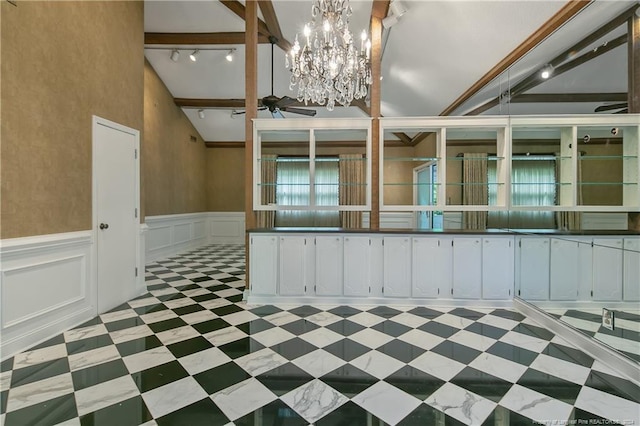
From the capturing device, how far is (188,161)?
734 cm

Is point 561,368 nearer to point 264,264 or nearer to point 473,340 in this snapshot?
point 473,340

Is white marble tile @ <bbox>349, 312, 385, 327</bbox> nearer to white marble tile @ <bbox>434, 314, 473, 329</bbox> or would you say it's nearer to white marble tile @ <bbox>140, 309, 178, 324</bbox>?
white marble tile @ <bbox>434, 314, 473, 329</bbox>

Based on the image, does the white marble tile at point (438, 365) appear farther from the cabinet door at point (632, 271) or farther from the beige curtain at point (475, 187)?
the beige curtain at point (475, 187)

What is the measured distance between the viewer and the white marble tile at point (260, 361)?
203 cm

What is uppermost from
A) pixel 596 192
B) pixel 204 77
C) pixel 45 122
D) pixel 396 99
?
pixel 204 77

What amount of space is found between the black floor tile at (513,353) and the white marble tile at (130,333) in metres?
3.02

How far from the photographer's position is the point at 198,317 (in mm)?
2980

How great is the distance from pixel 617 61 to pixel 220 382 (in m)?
4.39

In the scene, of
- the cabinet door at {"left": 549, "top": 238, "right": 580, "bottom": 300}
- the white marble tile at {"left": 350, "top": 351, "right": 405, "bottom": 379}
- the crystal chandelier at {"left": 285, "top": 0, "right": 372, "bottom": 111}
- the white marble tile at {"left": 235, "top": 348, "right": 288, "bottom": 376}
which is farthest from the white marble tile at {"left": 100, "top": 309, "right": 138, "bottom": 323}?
the cabinet door at {"left": 549, "top": 238, "right": 580, "bottom": 300}

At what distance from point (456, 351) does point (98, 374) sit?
269cm

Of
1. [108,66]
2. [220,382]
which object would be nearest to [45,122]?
[108,66]

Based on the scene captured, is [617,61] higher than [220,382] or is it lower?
higher

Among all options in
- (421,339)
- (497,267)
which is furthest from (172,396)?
(497,267)

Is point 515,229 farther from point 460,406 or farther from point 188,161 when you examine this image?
point 188,161
